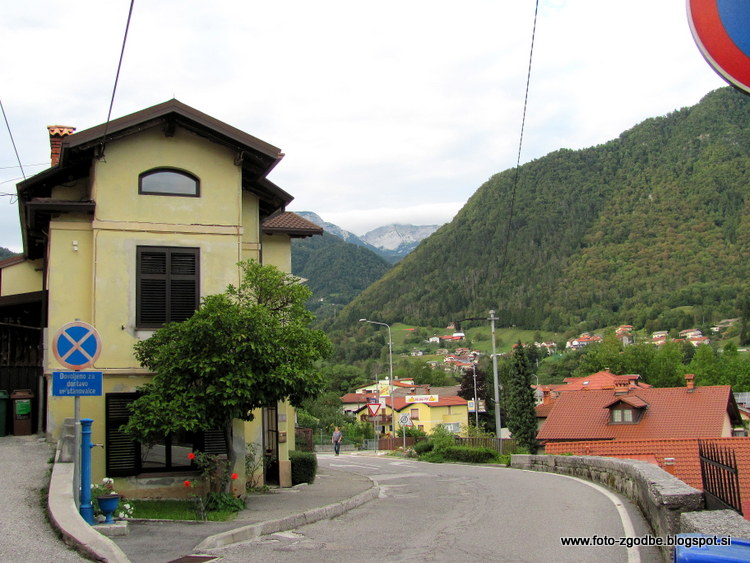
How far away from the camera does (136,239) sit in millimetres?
15281

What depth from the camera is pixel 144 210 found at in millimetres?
15422

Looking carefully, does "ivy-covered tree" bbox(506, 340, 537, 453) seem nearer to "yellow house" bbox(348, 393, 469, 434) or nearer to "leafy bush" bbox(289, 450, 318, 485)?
"yellow house" bbox(348, 393, 469, 434)

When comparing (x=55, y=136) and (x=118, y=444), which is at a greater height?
(x=55, y=136)

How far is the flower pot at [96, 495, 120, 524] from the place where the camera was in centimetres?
1045

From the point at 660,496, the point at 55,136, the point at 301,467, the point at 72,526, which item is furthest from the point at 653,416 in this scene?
the point at 72,526

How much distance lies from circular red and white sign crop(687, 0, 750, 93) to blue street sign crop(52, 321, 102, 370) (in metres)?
7.96

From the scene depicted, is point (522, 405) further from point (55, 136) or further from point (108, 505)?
point (108, 505)

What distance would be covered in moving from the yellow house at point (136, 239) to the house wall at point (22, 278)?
6247 millimetres

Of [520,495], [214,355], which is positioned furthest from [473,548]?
[520,495]

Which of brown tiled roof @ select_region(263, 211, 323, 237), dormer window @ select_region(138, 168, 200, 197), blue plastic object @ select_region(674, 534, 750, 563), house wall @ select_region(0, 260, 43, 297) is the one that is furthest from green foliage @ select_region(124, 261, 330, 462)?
house wall @ select_region(0, 260, 43, 297)

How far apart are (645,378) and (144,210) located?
119066mm

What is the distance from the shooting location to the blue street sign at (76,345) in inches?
375

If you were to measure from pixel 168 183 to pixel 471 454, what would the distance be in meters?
20.3

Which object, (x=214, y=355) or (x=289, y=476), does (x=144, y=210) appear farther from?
(x=289, y=476)
